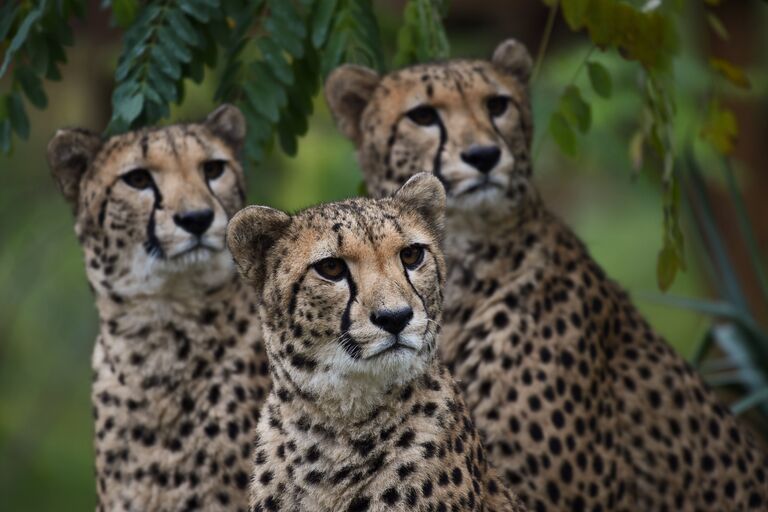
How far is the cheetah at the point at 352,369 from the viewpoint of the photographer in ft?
12.0

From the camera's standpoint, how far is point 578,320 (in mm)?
5102

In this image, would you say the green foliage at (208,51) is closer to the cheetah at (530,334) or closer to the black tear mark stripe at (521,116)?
the cheetah at (530,334)

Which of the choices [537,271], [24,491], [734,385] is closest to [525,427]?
[537,271]

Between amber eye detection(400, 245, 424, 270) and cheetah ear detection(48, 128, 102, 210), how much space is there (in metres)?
1.56

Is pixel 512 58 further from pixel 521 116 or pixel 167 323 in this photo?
pixel 167 323

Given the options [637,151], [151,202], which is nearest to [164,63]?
[151,202]

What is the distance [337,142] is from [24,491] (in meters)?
4.70

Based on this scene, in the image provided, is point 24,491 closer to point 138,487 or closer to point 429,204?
point 138,487

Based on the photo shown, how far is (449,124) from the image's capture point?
16.3 feet

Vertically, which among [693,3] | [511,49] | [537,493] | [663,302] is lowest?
[537,493]

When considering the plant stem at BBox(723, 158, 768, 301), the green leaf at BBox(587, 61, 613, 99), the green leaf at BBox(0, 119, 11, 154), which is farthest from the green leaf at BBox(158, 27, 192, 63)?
the plant stem at BBox(723, 158, 768, 301)

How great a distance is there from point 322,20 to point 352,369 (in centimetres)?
190

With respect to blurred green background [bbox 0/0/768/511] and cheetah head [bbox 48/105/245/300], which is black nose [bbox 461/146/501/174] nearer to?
cheetah head [bbox 48/105/245/300]

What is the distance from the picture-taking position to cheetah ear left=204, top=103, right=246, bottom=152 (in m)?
4.99
